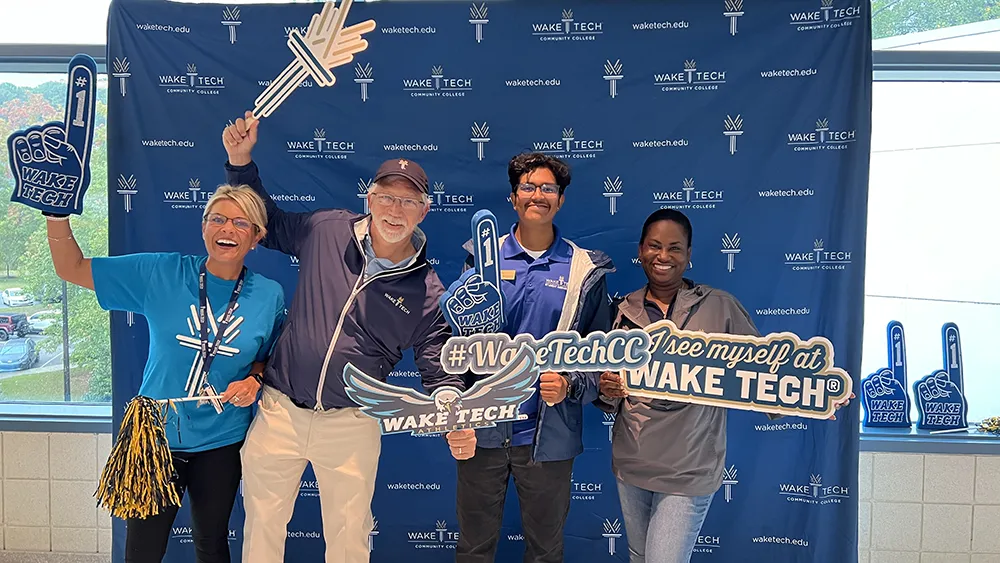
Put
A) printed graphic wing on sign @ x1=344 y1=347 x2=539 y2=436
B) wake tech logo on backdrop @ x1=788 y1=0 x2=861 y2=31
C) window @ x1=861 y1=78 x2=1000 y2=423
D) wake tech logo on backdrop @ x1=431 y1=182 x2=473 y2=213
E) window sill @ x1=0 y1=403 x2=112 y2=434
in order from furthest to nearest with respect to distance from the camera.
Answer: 1. window @ x1=861 y1=78 x2=1000 y2=423
2. window sill @ x1=0 y1=403 x2=112 y2=434
3. wake tech logo on backdrop @ x1=431 y1=182 x2=473 y2=213
4. wake tech logo on backdrop @ x1=788 y1=0 x2=861 y2=31
5. printed graphic wing on sign @ x1=344 y1=347 x2=539 y2=436

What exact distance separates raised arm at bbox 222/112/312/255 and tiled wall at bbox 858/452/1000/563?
2630 millimetres

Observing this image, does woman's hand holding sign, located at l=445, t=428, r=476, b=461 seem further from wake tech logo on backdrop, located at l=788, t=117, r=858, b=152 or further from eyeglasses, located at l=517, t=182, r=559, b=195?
wake tech logo on backdrop, located at l=788, t=117, r=858, b=152

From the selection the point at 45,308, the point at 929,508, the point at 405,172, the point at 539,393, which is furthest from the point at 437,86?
the point at 929,508

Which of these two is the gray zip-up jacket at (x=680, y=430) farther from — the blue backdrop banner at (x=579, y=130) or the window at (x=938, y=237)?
the window at (x=938, y=237)

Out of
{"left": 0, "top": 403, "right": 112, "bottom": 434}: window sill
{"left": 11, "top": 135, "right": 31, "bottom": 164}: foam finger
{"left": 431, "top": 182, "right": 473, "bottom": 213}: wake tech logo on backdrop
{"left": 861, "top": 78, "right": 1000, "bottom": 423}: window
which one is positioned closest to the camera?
{"left": 11, "top": 135, "right": 31, "bottom": 164}: foam finger

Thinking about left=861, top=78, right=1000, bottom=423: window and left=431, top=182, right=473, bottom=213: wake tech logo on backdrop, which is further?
left=861, top=78, right=1000, bottom=423: window

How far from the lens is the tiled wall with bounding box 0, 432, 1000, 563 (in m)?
2.93

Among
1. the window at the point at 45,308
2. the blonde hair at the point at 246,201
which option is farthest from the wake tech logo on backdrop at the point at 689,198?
the window at the point at 45,308

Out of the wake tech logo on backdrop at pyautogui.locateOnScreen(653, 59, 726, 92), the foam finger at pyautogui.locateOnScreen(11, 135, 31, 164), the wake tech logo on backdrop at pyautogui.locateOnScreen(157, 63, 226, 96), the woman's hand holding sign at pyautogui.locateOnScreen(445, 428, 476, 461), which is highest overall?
the wake tech logo on backdrop at pyautogui.locateOnScreen(653, 59, 726, 92)

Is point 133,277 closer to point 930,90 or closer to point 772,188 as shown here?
point 772,188

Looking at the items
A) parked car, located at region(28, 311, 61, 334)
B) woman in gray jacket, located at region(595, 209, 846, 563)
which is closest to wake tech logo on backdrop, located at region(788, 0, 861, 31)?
woman in gray jacket, located at region(595, 209, 846, 563)

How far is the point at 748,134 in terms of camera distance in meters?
2.80

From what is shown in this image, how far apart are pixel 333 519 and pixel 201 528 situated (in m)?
0.42

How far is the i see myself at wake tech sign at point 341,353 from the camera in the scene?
81.1 inches
